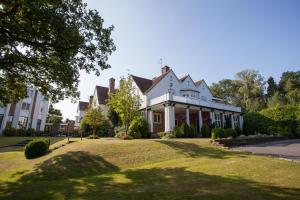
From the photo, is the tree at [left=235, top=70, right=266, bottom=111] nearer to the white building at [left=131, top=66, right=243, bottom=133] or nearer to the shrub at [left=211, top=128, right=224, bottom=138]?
the white building at [left=131, top=66, right=243, bottom=133]

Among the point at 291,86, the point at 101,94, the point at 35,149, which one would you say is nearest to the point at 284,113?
the point at 291,86

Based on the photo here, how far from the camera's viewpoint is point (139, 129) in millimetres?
28094

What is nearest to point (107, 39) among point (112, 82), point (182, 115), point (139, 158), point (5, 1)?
point (5, 1)

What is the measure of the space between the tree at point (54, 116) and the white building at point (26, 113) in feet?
43.3

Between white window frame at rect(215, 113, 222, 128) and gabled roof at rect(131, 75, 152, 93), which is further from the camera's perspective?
white window frame at rect(215, 113, 222, 128)

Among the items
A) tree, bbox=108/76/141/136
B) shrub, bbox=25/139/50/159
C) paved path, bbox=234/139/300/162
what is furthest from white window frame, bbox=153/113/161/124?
shrub, bbox=25/139/50/159

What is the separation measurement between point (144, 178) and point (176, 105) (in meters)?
19.9

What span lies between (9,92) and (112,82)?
88.9ft

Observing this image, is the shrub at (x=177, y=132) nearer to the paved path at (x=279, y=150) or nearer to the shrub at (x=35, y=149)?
the paved path at (x=279, y=150)

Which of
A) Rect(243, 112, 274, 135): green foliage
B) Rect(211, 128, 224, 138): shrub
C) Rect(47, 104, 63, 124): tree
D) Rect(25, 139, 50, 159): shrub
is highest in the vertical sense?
Rect(47, 104, 63, 124): tree

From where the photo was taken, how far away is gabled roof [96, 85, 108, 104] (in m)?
43.9

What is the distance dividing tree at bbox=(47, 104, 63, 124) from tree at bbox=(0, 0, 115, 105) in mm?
53080

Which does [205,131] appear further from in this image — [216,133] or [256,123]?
[256,123]

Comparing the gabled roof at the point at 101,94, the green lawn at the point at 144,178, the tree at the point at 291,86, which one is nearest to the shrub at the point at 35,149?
the green lawn at the point at 144,178
